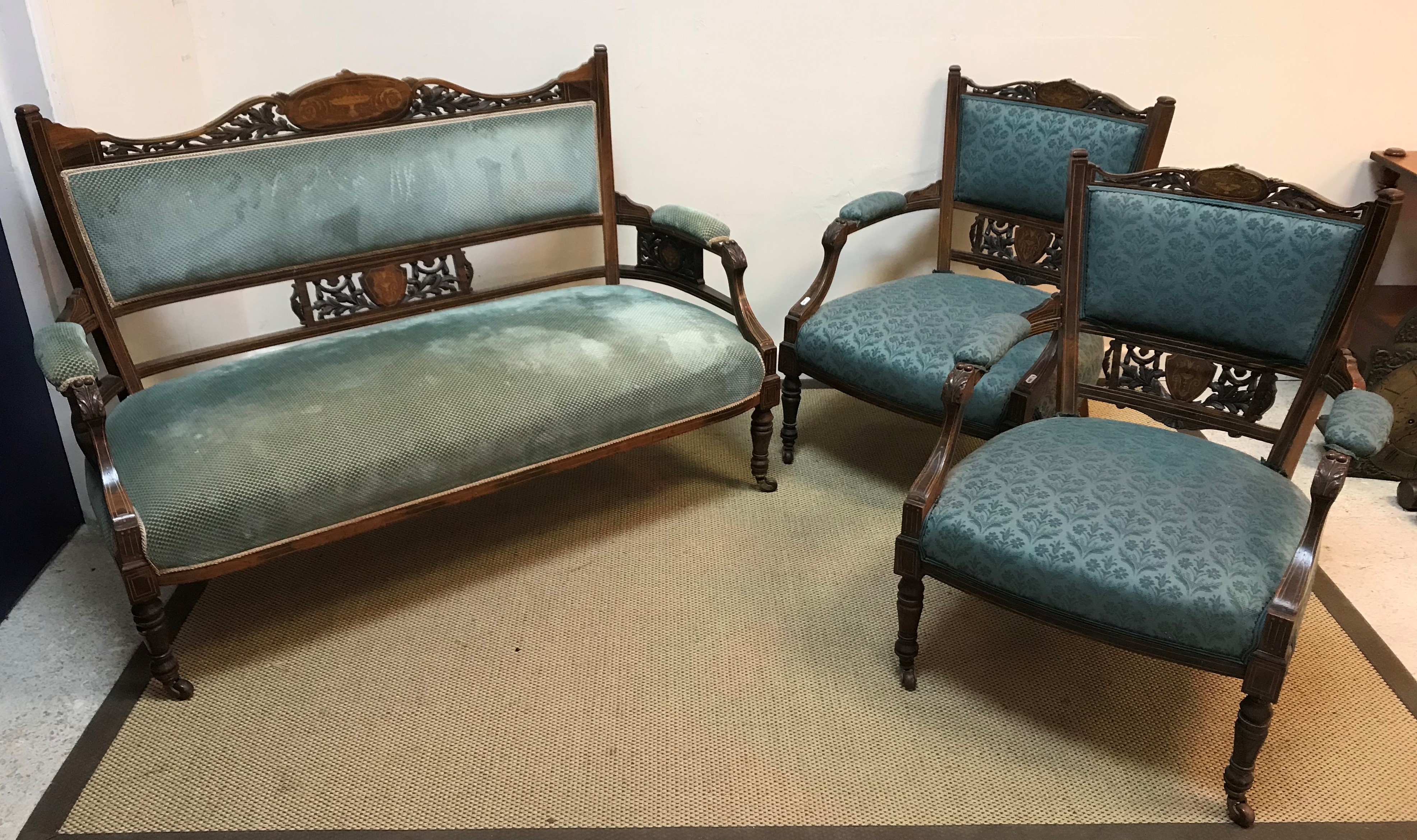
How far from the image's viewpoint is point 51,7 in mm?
2168

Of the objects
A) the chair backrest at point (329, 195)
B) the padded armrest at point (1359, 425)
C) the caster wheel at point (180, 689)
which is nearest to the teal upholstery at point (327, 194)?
the chair backrest at point (329, 195)

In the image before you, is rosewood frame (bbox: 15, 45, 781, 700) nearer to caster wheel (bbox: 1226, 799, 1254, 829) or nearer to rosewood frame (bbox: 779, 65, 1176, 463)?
rosewood frame (bbox: 779, 65, 1176, 463)

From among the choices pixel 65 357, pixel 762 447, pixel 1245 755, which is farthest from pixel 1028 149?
pixel 65 357

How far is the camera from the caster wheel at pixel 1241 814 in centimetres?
173

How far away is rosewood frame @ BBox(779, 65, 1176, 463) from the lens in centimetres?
255

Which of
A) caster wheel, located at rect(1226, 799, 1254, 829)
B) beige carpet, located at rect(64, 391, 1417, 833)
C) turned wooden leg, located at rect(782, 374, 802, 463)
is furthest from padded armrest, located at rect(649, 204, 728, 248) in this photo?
caster wheel, located at rect(1226, 799, 1254, 829)

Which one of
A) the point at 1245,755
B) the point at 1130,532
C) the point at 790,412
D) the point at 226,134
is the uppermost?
the point at 226,134

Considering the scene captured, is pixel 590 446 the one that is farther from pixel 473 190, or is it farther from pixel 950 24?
pixel 950 24

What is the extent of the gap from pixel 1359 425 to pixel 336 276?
2.16 metres

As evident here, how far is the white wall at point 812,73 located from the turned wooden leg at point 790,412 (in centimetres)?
56

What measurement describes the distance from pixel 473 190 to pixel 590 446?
30.1 inches

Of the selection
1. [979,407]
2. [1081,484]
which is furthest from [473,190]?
[1081,484]

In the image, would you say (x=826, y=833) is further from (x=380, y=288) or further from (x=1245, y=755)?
(x=380, y=288)

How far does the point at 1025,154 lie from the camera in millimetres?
2723
